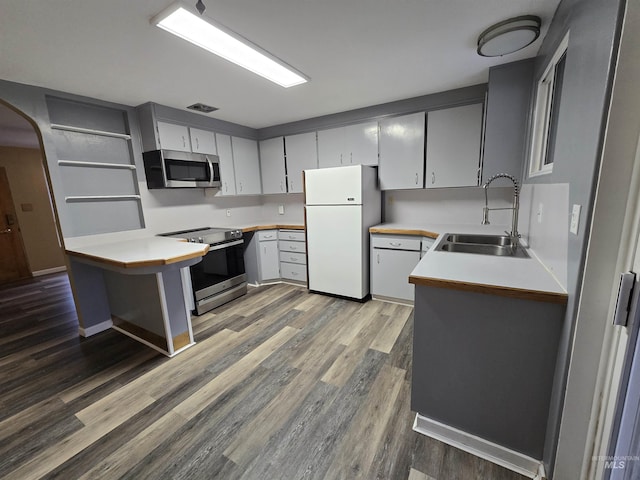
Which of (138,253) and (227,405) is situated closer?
(227,405)

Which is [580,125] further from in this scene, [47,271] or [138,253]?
[47,271]

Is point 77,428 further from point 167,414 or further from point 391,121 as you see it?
point 391,121

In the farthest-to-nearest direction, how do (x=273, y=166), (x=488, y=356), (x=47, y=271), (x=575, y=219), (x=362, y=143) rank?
1. (x=47, y=271)
2. (x=273, y=166)
3. (x=362, y=143)
4. (x=488, y=356)
5. (x=575, y=219)

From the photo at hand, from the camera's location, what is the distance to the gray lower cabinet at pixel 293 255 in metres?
3.68

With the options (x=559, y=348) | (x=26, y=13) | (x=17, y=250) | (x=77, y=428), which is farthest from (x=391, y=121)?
(x=17, y=250)

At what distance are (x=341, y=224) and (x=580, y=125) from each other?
2.29 m

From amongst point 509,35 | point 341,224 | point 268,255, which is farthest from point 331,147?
point 509,35

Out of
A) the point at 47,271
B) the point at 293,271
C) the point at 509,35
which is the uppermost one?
the point at 509,35

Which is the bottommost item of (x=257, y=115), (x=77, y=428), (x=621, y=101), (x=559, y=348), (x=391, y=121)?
(x=77, y=428)

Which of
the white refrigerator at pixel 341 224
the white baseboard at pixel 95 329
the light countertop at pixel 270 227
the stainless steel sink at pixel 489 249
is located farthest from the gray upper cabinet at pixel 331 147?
the white baseboard at pixel 95 329

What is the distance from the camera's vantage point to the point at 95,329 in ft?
8.91

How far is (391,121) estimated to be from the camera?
10.3 ft

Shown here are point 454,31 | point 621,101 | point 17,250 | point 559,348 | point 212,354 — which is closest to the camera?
point 621,101

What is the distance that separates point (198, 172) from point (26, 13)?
190 cm
